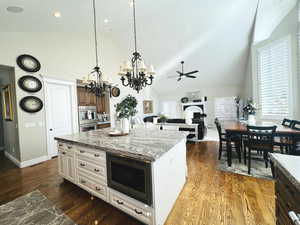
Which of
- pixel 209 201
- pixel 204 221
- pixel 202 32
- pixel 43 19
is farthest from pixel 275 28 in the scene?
pixel 43 19

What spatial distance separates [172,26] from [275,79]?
3668 millimetres

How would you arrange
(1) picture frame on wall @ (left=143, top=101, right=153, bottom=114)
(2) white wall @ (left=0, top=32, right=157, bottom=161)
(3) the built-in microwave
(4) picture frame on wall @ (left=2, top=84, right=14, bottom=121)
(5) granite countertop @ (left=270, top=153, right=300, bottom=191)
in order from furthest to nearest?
(1) picture frame on wall @ (left=143, top=101, right=153, bottom=114)
(4) picture frame on wall @ (left=2, top=84, right=14, bottom=121)
(2) white wall @ (left=0, top=32, right=157, bottom=161)
(3) the built-in microwave
(5) granite countertop @ (left=270, top=153, right=300, bottom=191)

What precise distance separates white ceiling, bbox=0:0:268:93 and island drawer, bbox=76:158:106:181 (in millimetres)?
3004

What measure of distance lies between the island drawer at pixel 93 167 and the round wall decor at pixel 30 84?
267 cm

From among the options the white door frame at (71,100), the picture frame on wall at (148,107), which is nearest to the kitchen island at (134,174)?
the white door frame at (71,100)

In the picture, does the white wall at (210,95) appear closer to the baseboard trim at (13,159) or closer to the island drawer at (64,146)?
the island drawer at (64,146)

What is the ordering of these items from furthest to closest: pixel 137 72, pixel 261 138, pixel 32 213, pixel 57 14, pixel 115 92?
1. pixel 115 92
2. pixel 57 14
3. pixel 261 138
4. pixel 137 72
5. pixel 32 213

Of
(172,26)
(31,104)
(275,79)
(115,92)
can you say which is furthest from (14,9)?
(275,79)

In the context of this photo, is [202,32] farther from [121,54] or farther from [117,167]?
[117,167]

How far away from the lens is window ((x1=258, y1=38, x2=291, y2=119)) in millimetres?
3604

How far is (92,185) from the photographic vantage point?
75.2 inches

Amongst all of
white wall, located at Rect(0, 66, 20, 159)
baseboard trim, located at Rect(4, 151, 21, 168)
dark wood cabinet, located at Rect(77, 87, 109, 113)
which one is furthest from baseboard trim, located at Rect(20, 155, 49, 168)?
dark wood cabinet, located at Rect(77, 87, 109, 113)

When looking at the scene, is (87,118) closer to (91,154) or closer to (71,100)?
(71,100)

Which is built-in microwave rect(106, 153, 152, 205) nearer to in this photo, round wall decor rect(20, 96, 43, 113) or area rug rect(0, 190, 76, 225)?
area rug rect(0, 190, 76, 225)
